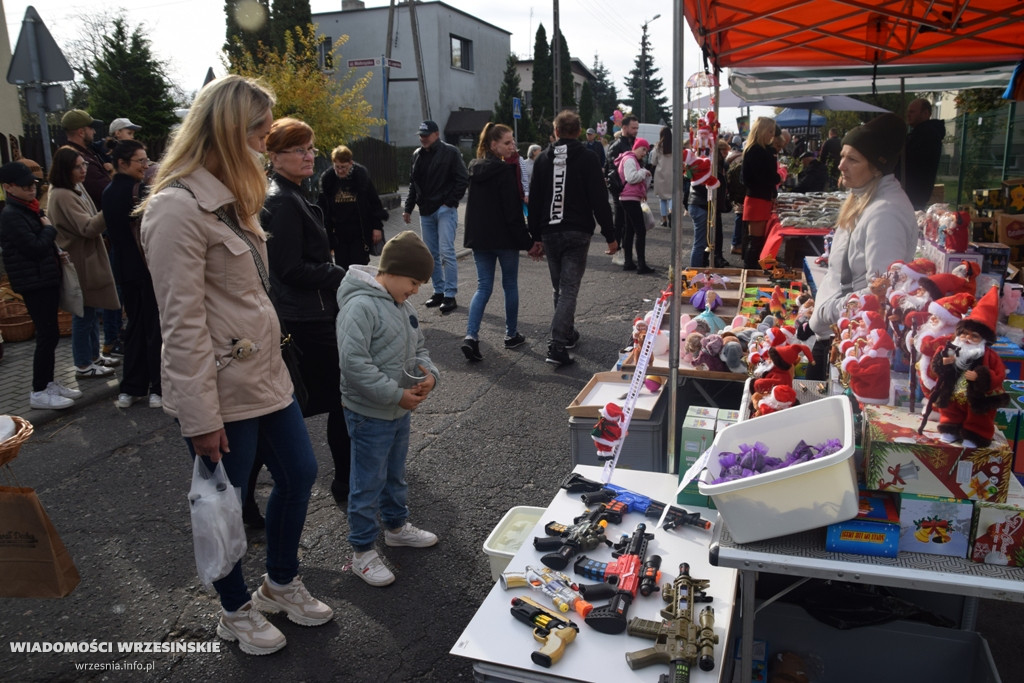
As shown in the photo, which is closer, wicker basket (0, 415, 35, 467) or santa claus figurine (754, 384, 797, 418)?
wicker basket (0, 415, 35, 467)

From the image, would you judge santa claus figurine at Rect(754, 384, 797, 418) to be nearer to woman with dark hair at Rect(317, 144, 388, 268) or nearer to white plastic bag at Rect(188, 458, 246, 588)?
white plastic bag at Rect(188, 458, 246, 588)

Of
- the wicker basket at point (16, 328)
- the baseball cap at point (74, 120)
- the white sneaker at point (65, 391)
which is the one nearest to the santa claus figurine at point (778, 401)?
the white sneaker at point (65, 391)

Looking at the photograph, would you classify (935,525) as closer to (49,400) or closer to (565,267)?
(565,267)

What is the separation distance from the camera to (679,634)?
2.02m

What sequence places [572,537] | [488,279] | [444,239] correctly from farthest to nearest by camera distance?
[444,239] → [488,279] → [572,537]

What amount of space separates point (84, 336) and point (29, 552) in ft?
14.9

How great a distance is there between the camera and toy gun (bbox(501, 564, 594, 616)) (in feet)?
7.21

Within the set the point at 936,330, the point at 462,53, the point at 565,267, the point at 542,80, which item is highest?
the point at 462,53

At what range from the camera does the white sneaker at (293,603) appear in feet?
9.63

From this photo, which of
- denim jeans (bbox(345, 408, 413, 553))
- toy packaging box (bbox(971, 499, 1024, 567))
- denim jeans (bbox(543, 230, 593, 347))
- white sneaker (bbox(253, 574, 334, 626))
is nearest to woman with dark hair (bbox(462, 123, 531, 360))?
denim jeans (bbox(543, 230, 593, 347))

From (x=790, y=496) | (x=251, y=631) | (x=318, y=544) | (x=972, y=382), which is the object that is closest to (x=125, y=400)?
(x=318, y=544)

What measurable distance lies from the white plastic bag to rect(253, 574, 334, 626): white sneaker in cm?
51

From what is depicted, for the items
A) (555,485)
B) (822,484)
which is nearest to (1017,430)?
(822,484)

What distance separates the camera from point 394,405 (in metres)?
3.14
